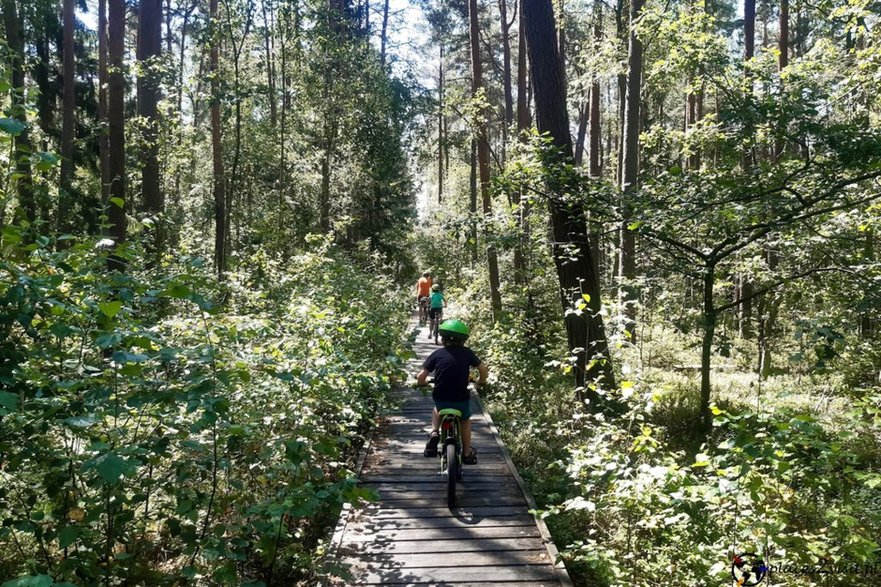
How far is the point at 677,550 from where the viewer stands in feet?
13.8

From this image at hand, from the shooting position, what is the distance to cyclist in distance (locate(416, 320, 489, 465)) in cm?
590

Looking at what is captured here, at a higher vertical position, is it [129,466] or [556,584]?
[129,466]

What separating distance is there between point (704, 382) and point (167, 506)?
7.58m

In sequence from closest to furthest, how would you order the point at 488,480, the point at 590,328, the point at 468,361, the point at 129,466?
the point at 129,466 → the point at 468,361 → the point at 488,480 → the point at 590,328

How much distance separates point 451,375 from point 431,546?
1773mm

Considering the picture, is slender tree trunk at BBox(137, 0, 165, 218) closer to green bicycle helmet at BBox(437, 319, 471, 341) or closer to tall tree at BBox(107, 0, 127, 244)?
tall tree at BBox(107, 0, 127, 244)

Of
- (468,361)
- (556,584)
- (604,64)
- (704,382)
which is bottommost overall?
(556,584)

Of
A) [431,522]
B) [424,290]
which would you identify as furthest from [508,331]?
[424,290]

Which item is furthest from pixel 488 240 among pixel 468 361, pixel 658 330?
pixel 658 330

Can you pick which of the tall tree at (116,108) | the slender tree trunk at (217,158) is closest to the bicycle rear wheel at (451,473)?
the slender tree trunk at (217,158)

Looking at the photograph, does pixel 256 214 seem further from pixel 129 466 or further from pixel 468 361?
pixel 129 466

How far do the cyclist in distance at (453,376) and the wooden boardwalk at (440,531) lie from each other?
1.93 feet

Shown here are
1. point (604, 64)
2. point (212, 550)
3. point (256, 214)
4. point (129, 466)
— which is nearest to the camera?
point (129, 466)

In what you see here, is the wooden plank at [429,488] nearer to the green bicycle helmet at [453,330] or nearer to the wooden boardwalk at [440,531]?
the wooden boardwalk at [440,531]
